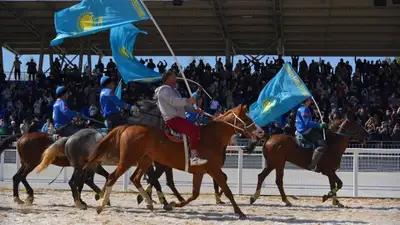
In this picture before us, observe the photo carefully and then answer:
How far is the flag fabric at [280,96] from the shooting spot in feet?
48.4

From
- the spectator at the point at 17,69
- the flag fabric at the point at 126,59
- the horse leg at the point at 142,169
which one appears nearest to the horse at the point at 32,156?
the horse leg at the point at 142,169

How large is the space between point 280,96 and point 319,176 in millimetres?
2457

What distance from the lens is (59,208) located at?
12.0m

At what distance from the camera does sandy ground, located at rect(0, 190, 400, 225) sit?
10.1 meters

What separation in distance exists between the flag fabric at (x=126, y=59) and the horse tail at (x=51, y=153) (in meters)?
1.75

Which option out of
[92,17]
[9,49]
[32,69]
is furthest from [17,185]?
[9,49]

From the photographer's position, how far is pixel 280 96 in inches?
589

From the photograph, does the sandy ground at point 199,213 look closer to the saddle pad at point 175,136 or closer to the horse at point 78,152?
the horse at point 78,152

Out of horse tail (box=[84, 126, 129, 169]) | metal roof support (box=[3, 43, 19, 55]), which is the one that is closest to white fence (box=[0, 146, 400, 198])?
horse tail (box=[84, 126, 129, 169])

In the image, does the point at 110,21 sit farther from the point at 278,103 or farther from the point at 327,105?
the point at 327,105

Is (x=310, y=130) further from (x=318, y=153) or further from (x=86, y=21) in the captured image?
(x=86, y=21)

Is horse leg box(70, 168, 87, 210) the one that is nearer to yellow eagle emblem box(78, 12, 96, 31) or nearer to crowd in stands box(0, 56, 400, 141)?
yellow eagle emblem box(78, 12, 96, 31)

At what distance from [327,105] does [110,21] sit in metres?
17.7

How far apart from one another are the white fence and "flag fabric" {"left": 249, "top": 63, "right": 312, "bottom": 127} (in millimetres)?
1180
